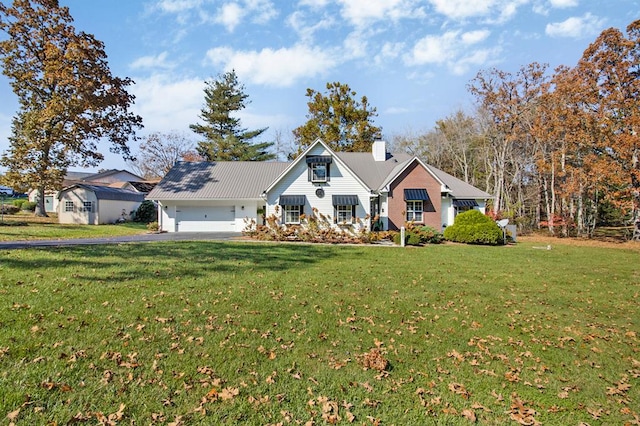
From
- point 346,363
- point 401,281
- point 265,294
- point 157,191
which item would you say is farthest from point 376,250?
point 157,191

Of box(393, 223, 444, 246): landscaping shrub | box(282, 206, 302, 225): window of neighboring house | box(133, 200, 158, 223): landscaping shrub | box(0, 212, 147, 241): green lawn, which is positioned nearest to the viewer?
box(0, 212, 147, 241): green lawn

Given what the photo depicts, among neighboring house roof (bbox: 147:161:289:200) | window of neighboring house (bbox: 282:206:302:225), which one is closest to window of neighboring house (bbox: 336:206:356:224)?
window of neighboring house (bbox: 282:206:302:225)

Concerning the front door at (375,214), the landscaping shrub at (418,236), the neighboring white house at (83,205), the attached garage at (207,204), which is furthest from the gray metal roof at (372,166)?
the neighboring white house at (83,205)

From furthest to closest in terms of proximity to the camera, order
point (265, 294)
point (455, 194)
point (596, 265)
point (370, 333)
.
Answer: point (455, 194), point (596, 265), point (265, 294), point (370, 333)

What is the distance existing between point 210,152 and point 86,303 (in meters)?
40.7

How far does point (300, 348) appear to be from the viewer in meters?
5.48

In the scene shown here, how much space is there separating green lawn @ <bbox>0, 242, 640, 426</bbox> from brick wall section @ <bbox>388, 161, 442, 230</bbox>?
548 inches

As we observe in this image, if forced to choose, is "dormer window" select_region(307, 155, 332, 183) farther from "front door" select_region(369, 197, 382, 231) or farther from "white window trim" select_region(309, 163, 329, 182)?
"front door" select_region(369, 197, 382, 231)

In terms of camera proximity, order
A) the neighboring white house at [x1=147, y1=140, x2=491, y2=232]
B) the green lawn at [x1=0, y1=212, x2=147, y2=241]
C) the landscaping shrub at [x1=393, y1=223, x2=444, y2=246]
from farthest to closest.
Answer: the neighboring white house at [x1=147, y1=140, x2=491, y2=232], the landscaping shrub at [x1=393, y1=223, x2=444, y2=246], the green lawn at [x1=0, y1=212, x2=147, y2=241]

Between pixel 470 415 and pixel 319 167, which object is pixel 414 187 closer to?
pixel 319 167

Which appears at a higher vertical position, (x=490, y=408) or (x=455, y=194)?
(x=455, y=194)

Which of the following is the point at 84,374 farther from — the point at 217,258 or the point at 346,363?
the point at 217,258

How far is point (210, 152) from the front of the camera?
4481cm

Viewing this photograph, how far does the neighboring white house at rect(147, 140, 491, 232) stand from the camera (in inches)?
925
